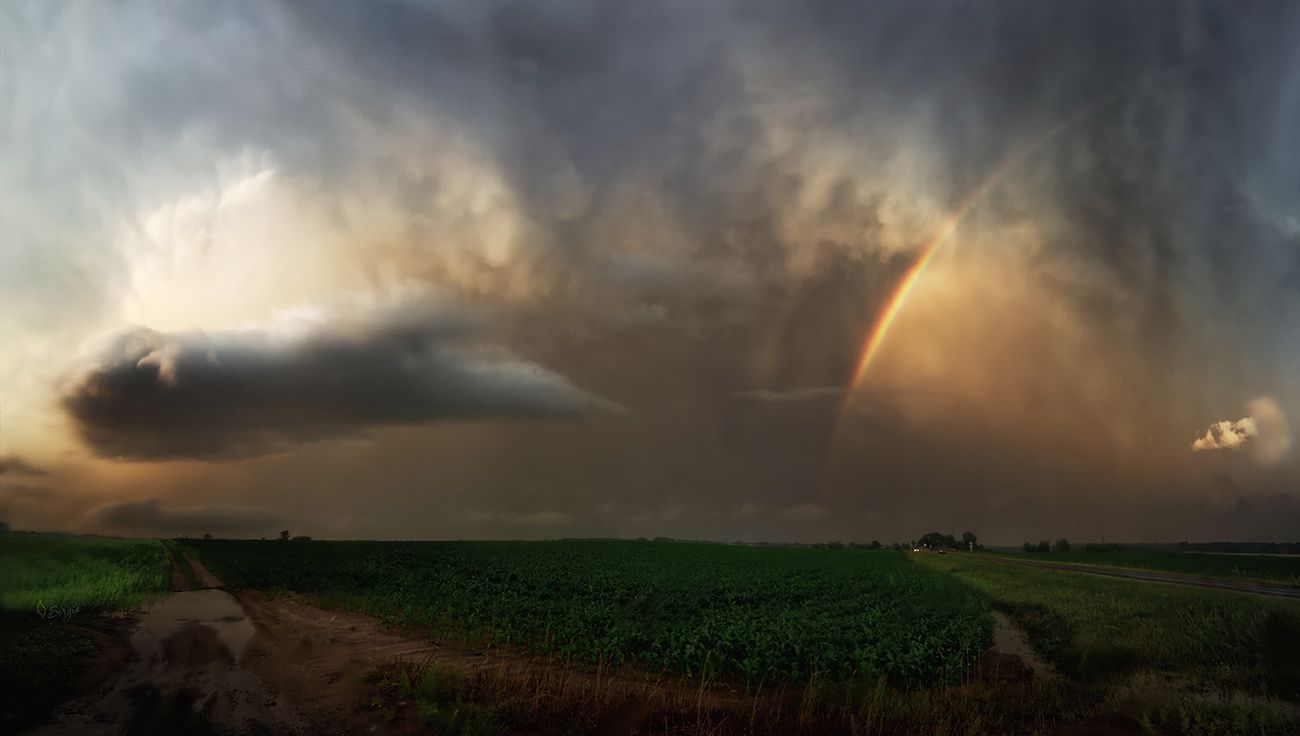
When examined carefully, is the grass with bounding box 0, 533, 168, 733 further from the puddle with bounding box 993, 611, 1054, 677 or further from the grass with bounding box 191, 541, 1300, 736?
the puddle with bounding box 993, 611, 1054, 677

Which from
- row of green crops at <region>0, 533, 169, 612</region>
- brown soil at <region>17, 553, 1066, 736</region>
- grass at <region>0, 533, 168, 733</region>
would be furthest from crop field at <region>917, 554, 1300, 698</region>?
row of green crops at <region>0, 533, 169, 612</region>

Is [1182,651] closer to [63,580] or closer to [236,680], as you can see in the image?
[236,680]

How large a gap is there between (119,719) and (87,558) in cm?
3601

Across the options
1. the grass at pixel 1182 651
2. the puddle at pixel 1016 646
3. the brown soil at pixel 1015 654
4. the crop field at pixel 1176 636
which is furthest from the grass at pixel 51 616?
the crop field at pixel 1176 636

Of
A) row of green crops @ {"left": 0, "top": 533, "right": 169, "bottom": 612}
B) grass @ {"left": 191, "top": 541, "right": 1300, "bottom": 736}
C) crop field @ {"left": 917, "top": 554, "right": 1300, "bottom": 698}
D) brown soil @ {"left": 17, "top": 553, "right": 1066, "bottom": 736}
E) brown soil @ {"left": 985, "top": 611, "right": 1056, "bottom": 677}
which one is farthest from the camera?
row of green crops @ {"left": 0, "top": 533, "right": 169, "bottom": 612}

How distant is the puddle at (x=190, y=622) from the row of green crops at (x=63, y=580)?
1539mm

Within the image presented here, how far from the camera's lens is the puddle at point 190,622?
2185 centimetres

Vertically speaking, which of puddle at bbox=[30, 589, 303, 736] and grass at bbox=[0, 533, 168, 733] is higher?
grass at bbox=[0, 533, 168, 733]

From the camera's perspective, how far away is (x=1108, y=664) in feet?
77.4

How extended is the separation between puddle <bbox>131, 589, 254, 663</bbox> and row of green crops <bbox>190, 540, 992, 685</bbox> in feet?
15.2

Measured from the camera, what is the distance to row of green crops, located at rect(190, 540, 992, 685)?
20188mm

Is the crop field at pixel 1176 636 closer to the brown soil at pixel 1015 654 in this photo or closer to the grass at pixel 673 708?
the brown soil at pixel 1015 654

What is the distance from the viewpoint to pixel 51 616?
80.3 feet

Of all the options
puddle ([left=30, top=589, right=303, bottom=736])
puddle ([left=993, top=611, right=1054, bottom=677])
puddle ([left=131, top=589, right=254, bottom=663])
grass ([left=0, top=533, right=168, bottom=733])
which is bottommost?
puddle ([left=993, top=611, right=1054, bottom=677])
